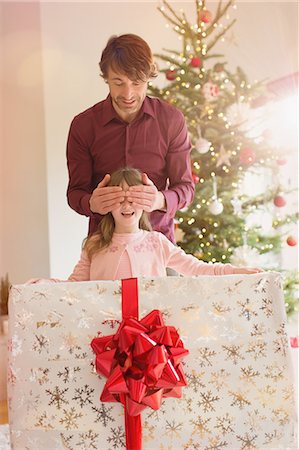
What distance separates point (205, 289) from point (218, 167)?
5.91 feet

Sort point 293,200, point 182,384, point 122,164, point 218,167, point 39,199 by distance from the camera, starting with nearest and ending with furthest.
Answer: point 182,384, point 122,164, point 218,167, point 39,199, point 293,200

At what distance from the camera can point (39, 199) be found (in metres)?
3.55

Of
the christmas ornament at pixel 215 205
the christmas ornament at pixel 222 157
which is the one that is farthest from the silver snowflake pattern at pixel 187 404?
the christmas ornament at pixel 222 157

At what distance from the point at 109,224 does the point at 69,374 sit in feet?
2.02

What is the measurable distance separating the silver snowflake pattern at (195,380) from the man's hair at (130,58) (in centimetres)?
98

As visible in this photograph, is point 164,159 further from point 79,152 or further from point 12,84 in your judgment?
point 12,84

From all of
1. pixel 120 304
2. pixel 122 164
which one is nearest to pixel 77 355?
pixel 120 304

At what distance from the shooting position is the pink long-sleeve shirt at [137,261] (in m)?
1.97

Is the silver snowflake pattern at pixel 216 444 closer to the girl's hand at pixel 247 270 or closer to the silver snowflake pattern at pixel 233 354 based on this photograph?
the silver snowflake pattern at pixel 233 354

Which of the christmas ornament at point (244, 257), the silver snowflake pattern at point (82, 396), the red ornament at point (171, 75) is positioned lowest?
the silver snowflake pattern at point (82, 396)

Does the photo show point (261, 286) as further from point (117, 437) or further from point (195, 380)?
point (117, 437)

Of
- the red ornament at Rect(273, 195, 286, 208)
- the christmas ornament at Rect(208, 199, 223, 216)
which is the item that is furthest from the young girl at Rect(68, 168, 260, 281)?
the red ornament at Rect(273, 195, 286, 208)

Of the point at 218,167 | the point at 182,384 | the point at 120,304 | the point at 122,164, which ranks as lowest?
the point at 182,384

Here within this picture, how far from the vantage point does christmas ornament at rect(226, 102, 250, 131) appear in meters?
3.26
